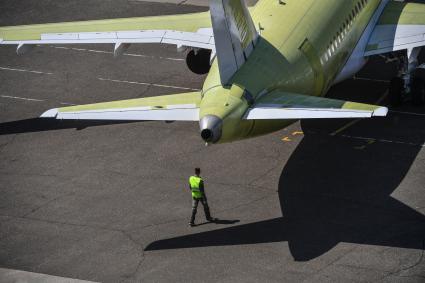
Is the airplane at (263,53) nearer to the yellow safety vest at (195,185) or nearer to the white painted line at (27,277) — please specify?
the yellow safety vest at (195,185)

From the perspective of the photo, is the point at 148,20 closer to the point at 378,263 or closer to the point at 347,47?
the point at 347,47

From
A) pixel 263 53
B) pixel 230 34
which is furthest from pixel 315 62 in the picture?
pixel 230 34

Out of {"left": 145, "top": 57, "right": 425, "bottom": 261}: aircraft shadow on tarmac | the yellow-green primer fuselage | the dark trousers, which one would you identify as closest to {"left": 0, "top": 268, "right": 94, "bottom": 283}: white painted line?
{"left": 145, "top": 57, "right": 425, "bottom": 261}: aircraft shadow on tarmac

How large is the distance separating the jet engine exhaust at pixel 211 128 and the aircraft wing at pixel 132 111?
619mm

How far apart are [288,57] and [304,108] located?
5.64m

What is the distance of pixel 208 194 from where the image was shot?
37.5 metres

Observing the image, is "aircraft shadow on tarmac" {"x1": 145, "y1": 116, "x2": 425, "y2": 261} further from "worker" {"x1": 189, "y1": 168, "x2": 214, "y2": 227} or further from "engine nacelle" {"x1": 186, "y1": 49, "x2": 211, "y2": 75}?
"engine nacelle" {"x1": 186, "y1": 49, "x2": 211, "y2": 75}

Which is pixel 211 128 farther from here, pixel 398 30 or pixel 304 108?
pixel 398 30

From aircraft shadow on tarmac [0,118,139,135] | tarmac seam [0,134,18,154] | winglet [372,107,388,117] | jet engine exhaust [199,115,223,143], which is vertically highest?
winglet [372,107,388,117]

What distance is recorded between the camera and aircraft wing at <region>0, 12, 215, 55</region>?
1713 inches

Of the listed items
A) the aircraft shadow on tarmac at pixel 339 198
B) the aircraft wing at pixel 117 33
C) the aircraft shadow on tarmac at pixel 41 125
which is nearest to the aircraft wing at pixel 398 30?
the aircraft shadow on tarmac at pixel 339 198

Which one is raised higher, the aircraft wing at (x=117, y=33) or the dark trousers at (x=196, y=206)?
the aircraft wing at (x=117, y=33)

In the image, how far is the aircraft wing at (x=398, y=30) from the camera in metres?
43.0

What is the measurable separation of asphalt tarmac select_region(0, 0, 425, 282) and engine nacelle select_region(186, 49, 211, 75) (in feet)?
2.16
